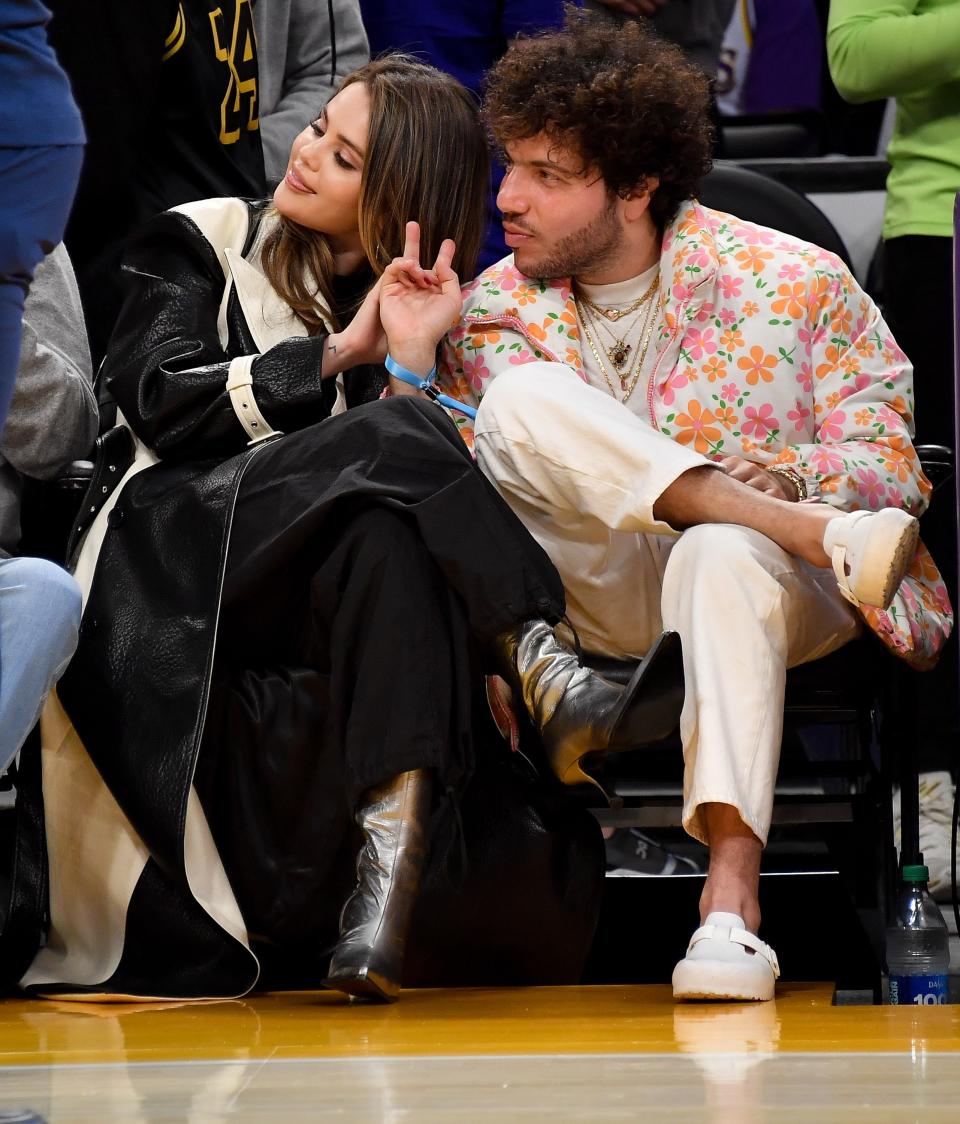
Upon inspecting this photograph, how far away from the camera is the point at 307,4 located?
312 centimetres

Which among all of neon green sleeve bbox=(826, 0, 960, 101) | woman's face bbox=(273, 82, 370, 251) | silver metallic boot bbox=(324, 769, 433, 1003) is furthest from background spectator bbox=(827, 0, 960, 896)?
silver metallic boot bbox=(324, 769, 433, 1003)

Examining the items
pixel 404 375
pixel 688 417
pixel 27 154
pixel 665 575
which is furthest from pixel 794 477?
pixel 27 154

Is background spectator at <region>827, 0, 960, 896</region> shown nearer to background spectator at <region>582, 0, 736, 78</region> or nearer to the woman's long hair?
background spectator at <region>582, 0, 736, 78</region>

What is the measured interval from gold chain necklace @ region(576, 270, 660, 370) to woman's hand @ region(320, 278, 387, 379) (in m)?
0.35

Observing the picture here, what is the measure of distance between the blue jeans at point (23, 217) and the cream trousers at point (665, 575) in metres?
0.95

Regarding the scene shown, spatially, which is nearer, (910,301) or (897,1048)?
(897,1048)

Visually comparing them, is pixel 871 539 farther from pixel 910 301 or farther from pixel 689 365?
pixel 910 301

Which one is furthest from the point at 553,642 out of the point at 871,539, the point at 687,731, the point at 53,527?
the point at 53,527

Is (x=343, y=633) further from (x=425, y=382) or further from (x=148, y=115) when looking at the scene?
(x=148, y=115)

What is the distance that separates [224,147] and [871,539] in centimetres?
140

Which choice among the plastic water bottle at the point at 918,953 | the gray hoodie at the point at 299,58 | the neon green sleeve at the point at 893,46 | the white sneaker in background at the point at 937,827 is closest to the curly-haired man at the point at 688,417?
the plastic water bottle at the point at 918,953

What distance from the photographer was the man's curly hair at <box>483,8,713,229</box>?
8.32ft

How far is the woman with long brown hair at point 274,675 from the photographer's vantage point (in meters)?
1.95

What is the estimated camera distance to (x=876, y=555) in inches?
78.4
